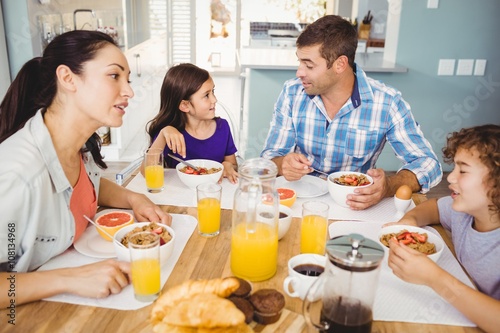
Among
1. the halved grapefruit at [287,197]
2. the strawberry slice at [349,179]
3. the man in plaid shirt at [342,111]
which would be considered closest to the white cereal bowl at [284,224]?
the halved grapefruit at [287,197]

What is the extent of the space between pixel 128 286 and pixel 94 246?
248mm

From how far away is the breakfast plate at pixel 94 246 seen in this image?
1240mm

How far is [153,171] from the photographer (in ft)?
5.56

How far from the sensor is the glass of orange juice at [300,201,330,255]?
4.00 ft

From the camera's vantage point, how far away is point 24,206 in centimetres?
110

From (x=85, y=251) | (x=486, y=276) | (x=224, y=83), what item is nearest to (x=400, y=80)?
(x=486, y=276)

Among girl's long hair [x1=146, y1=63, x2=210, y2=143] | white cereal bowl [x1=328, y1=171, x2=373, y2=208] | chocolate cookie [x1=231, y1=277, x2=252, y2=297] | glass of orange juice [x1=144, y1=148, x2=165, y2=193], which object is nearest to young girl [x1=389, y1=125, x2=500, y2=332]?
white cereal bowl [x1=328, y1=171, x2=373, y2=208]

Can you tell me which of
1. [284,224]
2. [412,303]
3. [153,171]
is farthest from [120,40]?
[412,303]

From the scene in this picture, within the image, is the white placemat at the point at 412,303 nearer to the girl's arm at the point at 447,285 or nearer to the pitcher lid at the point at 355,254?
the girl's arm at the point at 447,285

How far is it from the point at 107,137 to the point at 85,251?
313 cm

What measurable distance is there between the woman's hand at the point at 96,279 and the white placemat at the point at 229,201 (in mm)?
531

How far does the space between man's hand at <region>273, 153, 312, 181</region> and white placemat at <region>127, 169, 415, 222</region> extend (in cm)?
12

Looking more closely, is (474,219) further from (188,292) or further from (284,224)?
(188,292)

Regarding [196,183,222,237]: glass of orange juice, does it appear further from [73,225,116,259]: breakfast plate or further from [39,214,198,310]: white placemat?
[73,225,116,259]: breakfast plate
